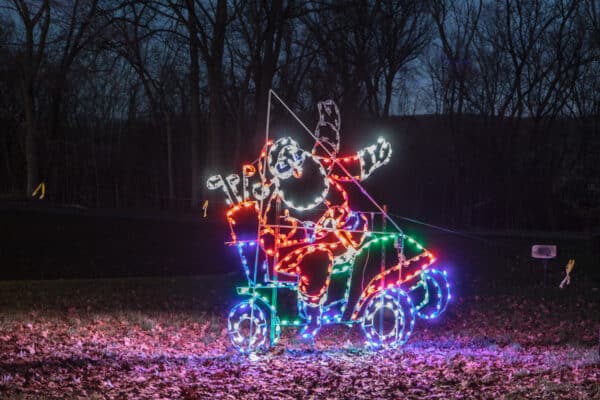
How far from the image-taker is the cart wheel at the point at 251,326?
8.16 metres

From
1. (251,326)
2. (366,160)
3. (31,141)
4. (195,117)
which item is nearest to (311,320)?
(251,326)

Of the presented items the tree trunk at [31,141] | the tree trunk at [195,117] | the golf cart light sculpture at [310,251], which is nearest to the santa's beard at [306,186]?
the golf cart light sculpture at [310,251]

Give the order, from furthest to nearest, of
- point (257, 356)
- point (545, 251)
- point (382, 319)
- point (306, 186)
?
point (306, 186) → point (545, 251) → point (382, 319) → point (257, 356)

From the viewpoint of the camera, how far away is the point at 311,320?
884 cm

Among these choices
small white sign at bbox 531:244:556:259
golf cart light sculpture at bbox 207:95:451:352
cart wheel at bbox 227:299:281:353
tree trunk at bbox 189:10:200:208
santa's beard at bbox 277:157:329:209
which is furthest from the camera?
tree trunk at bbox 189:10:200:208

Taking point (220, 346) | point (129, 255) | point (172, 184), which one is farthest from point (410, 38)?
point (220, 346)

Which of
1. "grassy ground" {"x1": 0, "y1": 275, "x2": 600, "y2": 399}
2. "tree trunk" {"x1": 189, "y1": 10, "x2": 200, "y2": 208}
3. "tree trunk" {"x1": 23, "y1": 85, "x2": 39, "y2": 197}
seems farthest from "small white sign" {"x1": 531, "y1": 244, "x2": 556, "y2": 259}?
"tree trunk" {"x1": 23, "y1": 85, "x2": 39, "y2": 197}

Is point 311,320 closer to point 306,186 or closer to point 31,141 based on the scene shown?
point 306,186

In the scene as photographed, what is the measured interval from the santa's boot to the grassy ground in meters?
0.15

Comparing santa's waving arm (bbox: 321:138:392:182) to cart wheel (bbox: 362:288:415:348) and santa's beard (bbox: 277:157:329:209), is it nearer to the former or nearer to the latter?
cart wheel (bbox: 362:288:415:348)

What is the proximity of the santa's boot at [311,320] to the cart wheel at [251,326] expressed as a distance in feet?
1.49

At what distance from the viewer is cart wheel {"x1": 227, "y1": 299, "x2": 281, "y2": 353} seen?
8164mm

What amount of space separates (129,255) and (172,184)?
16817 millimetres

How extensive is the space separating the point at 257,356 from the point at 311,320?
108 centimetres
